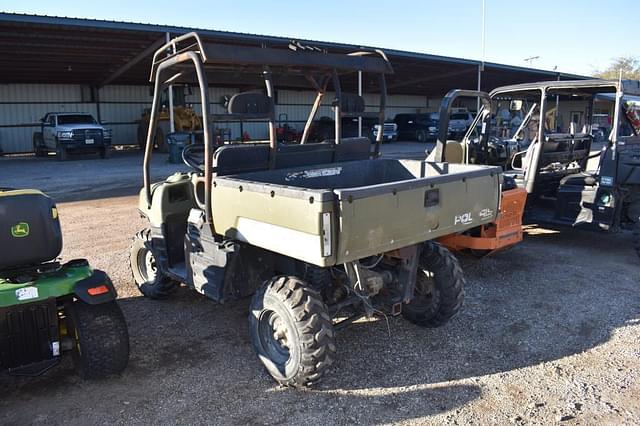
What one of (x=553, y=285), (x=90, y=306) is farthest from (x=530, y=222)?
(x=90, y=306)

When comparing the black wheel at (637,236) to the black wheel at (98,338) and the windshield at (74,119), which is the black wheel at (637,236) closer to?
the black wheel at (98,338)

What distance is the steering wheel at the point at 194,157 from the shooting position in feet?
15.0

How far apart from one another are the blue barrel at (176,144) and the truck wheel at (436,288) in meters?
15.6

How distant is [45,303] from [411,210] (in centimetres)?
245

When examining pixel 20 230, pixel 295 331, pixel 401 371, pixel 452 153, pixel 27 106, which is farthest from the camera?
pixel 27 106

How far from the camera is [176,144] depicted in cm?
1909

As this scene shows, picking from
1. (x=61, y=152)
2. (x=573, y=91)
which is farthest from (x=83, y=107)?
(x=573, y=91)

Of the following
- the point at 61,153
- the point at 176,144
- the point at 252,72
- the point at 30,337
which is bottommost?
the point at 30,337

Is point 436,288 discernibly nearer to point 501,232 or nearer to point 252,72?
point 501,232

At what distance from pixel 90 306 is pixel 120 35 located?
58.9 feet

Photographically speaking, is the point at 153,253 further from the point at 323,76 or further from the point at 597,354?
the point at 597,354

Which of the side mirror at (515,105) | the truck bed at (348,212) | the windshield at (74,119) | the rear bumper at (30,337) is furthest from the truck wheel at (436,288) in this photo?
the windshield at (74,119)

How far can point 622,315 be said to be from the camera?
5000 millimetres

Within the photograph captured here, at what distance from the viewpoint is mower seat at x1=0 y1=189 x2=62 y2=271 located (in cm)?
337
